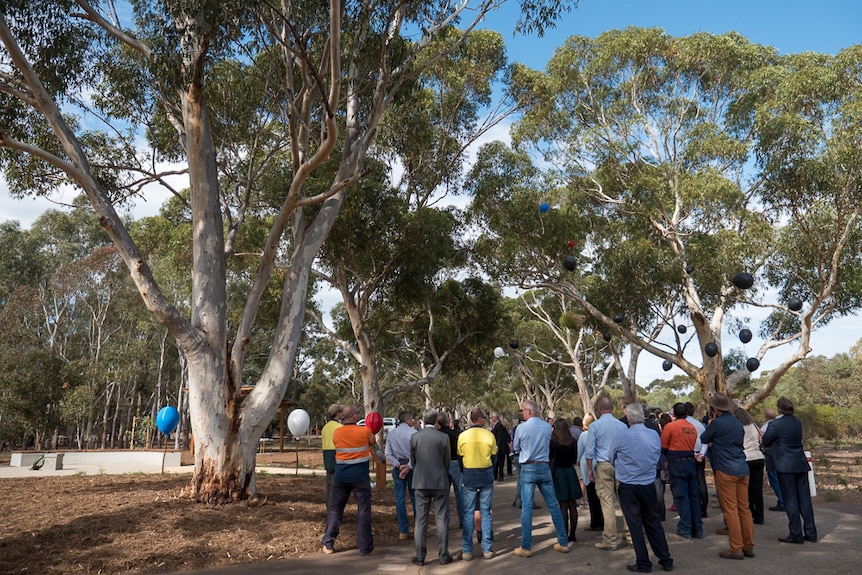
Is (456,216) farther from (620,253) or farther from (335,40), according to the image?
(335,40)

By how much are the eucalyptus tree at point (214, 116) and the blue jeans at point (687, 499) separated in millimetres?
5743

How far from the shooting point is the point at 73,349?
3512 centimetres

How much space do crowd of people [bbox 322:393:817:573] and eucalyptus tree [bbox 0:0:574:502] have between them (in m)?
2.21

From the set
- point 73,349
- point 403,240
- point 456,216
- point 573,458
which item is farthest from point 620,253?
point 73,349

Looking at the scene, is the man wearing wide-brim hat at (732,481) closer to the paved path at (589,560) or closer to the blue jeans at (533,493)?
the paved path at (589,560)

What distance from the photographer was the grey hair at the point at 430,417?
6902 millimetres

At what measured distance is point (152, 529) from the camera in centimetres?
687

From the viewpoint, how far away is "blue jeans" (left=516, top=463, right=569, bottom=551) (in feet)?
20.8

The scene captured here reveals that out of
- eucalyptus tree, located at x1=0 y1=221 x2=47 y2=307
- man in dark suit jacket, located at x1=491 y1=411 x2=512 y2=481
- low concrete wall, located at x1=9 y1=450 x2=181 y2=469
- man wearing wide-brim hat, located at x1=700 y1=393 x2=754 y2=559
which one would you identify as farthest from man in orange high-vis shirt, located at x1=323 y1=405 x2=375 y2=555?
eucalyptus tree, located at x1=0 y1=221 x2=47 y2=307

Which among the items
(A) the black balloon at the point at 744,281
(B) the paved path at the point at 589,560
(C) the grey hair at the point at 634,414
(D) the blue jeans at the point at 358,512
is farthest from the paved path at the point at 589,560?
(A) the black balloon at the point at 744,281

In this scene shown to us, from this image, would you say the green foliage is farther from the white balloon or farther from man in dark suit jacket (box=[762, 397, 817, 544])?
man in dark suit jacket (box=[762, 397, 817, 544])

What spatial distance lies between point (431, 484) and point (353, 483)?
91 cm

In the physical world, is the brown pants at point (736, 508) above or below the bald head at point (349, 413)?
below

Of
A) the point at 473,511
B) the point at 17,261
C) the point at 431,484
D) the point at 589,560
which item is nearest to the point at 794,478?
the point at 589,560
